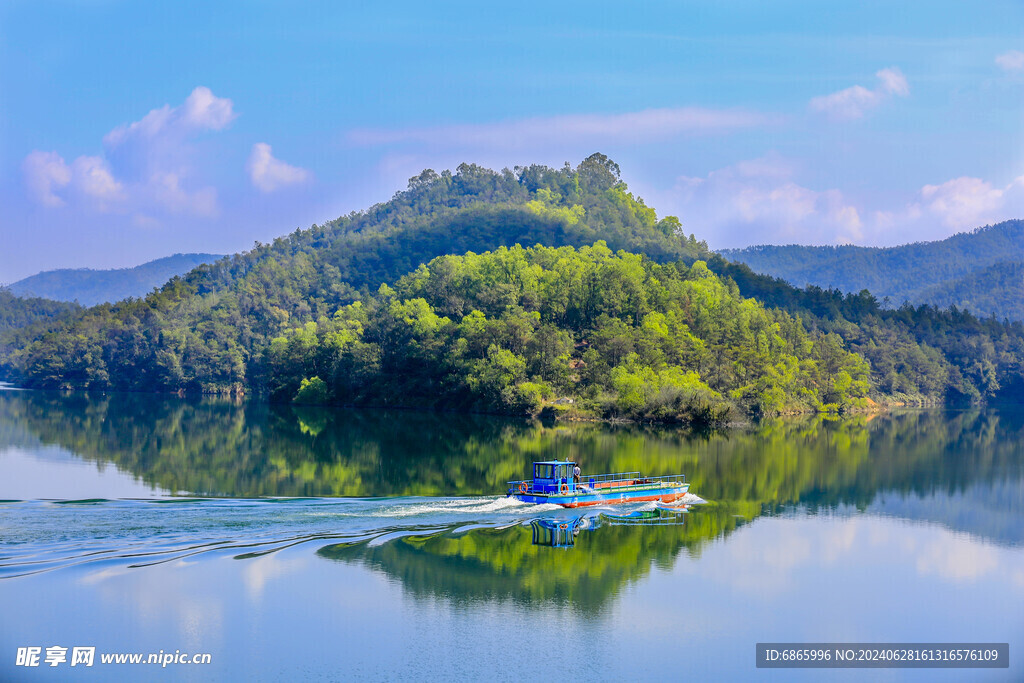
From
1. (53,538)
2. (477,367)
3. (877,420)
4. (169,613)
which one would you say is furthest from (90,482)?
(877,420)

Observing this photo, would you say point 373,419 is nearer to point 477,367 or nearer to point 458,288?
point 477,367

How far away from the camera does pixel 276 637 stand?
18.3 m

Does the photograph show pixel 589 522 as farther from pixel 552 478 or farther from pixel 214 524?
pixel 214 524

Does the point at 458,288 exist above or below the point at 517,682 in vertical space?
above

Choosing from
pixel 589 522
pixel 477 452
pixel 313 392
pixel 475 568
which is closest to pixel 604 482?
pixel 589 522

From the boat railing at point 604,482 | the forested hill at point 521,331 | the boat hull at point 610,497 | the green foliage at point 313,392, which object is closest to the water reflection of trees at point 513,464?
the boat railing at point 604,482

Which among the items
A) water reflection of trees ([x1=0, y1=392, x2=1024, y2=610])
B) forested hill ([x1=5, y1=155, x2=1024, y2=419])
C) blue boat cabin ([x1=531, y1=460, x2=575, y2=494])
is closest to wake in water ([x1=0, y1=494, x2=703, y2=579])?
blue boat cabin ([x1=531, y1=460, x2=575, y2=494])

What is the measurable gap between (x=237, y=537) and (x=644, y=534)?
1184cm

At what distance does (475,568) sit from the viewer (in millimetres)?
23125

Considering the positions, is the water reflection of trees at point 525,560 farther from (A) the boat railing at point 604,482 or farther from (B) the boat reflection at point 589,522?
(A) the boat railing at point 604,482

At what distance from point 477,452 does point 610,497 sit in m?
15.5

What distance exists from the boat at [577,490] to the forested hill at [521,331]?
34425 millimetres

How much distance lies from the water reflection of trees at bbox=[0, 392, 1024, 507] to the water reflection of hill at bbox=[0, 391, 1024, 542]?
9 cm

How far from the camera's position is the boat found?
105 feet
